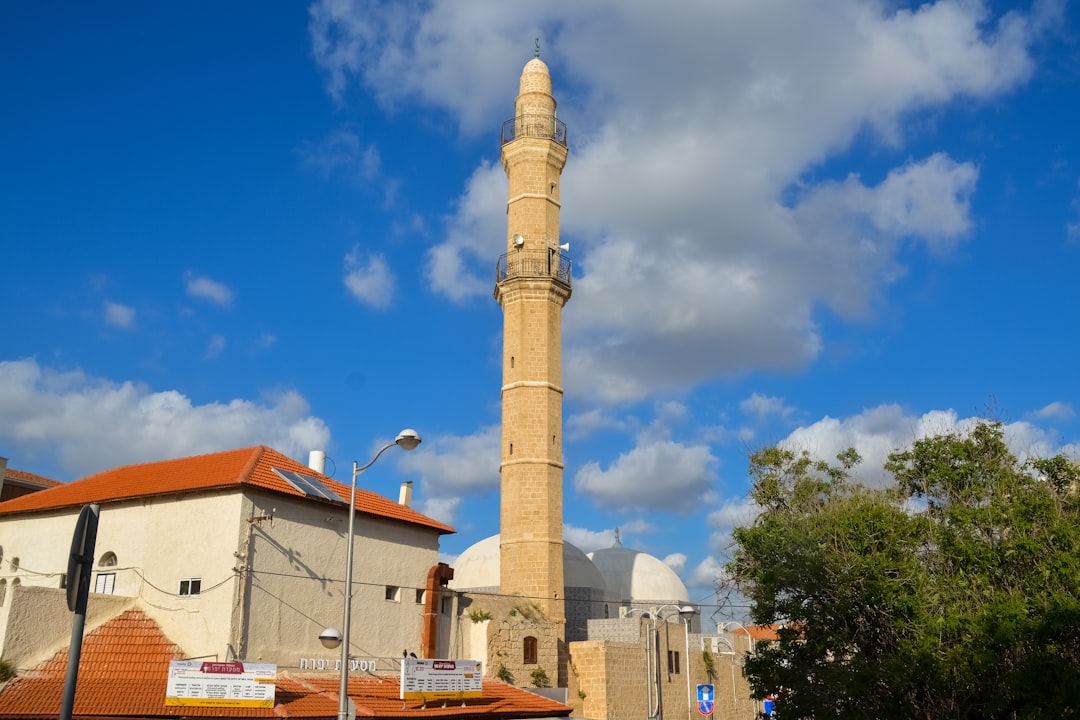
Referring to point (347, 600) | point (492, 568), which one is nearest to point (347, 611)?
point (347, 600)

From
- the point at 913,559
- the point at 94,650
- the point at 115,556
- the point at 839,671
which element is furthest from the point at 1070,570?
the point at 115,556

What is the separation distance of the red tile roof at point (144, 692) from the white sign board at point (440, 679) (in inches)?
10.8

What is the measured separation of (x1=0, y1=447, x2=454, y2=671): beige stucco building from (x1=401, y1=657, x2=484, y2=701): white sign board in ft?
7.94

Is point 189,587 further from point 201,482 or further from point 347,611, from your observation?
point 347,611

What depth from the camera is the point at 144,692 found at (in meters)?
19.3

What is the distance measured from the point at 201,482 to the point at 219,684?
5564 millimetres

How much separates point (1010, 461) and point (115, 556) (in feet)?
68.8

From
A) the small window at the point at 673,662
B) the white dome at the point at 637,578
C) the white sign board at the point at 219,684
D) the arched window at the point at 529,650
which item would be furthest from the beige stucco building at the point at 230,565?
the white dome at the point at 637,578

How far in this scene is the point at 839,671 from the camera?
57.0 ft

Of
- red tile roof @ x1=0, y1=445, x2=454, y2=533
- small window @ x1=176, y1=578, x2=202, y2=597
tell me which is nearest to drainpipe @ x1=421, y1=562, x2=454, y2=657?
red tile roof @ x1=0, y1=445, x2=454, y2=533

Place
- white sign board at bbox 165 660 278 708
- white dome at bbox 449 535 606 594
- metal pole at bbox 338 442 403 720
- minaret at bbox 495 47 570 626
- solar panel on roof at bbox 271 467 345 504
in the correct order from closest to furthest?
metal pole at bbox 338 442 403 720
white sign board at bbox 165 660 278 708
solar panel on roof at bbox 271 467 345 504
minaret at bbox 495 47 570 626
white dome at bbox 449 535 606 594

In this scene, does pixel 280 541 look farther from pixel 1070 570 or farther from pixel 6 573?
pixel 1070 570

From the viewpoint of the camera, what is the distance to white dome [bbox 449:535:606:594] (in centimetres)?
3706

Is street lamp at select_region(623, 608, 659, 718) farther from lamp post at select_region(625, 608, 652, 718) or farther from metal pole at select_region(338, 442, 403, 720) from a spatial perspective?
metal pole at select_region(338, 442, 403, 720)
